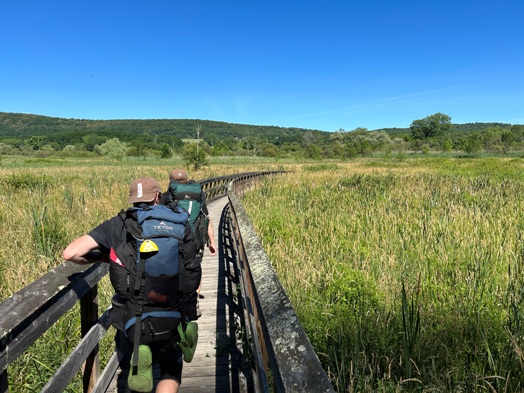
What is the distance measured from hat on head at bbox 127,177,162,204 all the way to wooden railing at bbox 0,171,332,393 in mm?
529

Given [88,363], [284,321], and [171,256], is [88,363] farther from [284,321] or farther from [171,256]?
[284,321]

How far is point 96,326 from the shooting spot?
2.49 metres

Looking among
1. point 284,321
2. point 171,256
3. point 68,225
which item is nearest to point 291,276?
point 171,256

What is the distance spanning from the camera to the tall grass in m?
2.38

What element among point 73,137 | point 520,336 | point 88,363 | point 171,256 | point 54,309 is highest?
point 73,137

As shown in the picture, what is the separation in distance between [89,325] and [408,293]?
10.1 ft

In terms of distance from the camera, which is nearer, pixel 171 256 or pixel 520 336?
pixel 171 256

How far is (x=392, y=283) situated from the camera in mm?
3934

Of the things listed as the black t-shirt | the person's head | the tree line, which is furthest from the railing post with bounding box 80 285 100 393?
the tree line

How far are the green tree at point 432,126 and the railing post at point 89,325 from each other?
149 meters

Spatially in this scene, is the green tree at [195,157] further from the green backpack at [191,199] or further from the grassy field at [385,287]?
the green backpack at [191,199]

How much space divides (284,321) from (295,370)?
0.96 ft

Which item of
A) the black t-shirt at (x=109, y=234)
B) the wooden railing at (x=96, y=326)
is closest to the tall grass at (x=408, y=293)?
the wooden railing at (x=96, y=326)

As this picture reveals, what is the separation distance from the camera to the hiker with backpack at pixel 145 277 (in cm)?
199
